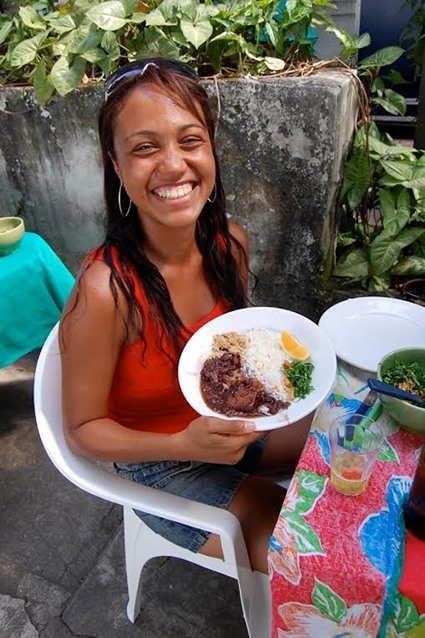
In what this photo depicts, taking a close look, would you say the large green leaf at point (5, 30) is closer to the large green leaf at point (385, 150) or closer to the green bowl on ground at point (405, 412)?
the large green leaf at point (385, 150)

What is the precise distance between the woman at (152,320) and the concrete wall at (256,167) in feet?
3.49

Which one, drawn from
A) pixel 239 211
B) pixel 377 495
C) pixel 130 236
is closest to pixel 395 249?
pixel 239 211

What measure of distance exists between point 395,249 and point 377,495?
182 centimetres

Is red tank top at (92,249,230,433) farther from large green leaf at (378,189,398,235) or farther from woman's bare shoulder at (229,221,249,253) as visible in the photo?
large green leaf at (378,189,398,235)

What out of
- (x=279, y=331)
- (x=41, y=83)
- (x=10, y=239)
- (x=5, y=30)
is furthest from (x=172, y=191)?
(x=5, y=30)

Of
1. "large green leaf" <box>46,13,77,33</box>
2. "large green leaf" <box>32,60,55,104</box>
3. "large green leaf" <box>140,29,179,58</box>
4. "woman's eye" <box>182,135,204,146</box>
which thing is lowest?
"large green leaf" <box>32,60,55,104</box>

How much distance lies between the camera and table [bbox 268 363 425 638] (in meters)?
0.92

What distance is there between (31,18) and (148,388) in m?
2.75

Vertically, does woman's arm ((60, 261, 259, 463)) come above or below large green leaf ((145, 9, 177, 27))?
below

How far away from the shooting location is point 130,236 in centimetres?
155

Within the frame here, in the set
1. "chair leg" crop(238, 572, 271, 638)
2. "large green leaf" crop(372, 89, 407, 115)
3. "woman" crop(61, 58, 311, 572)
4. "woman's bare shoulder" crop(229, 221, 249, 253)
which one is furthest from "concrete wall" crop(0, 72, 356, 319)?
"chair leg" crop(238, 572, 271, 638)

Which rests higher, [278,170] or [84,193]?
[278,170]

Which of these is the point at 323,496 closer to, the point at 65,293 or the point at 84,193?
the point at 65,293

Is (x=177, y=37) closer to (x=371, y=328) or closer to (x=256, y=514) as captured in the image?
(x=371, y=328)
